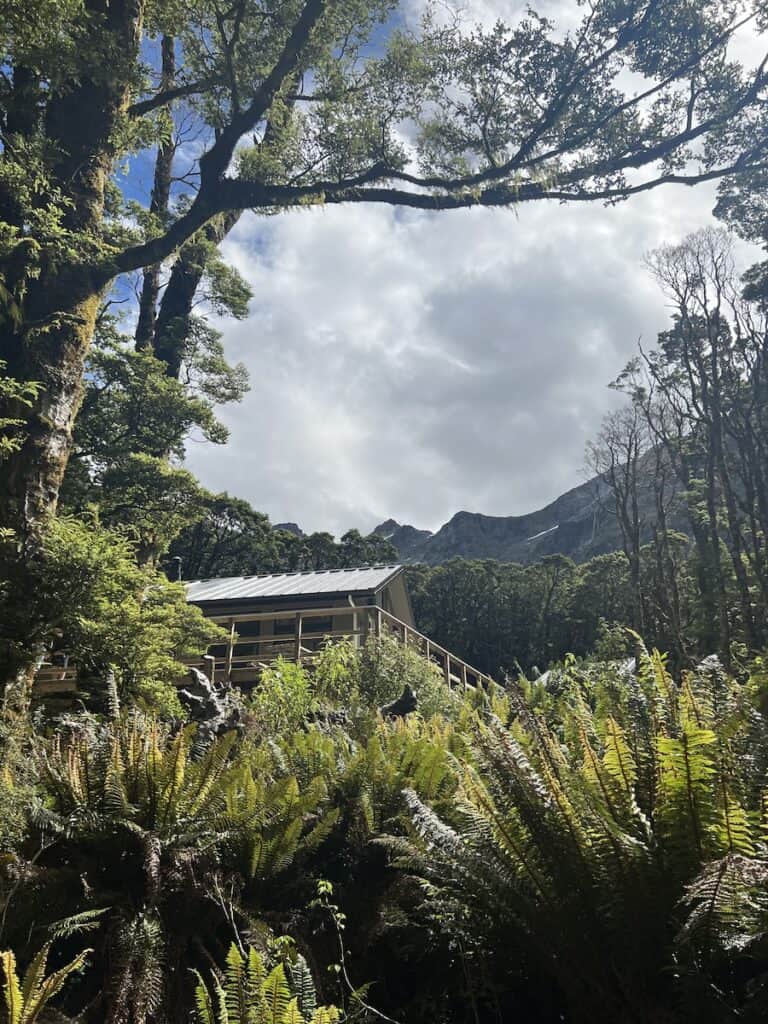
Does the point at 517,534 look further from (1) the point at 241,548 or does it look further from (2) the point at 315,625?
(2) the point at 315,625

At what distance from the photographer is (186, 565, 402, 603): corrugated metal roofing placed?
1809 cm

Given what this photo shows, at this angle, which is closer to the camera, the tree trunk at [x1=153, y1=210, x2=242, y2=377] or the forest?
the forest

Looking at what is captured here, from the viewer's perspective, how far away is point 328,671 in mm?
9633

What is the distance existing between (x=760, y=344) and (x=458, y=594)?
21.7 metres

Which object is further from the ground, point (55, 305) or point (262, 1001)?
point (55, 305)

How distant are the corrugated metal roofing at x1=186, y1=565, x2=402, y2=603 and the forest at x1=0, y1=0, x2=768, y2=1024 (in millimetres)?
5260

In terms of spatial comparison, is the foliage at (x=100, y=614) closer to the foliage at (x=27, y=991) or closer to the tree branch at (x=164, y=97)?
the foliage at (x=27, y=991)

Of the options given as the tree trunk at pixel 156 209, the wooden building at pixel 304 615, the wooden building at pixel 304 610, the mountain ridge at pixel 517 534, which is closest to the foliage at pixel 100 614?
the wooden building at pixel 304 615

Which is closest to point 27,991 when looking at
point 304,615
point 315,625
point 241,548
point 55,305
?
point 55,305

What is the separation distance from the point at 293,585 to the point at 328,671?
10017mm

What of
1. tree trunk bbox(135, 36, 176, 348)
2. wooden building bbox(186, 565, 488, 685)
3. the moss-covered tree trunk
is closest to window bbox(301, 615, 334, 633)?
wooden building bbox(186, 565, 488, 685)

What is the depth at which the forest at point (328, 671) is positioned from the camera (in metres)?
1.54

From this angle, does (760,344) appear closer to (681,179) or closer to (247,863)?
(681,179)

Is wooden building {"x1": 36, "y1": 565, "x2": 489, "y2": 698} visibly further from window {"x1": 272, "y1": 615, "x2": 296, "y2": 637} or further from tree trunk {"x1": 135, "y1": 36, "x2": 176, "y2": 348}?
tree trunk {"x1": 135, "y1": 36, "x2": 176, "y2": 348}
